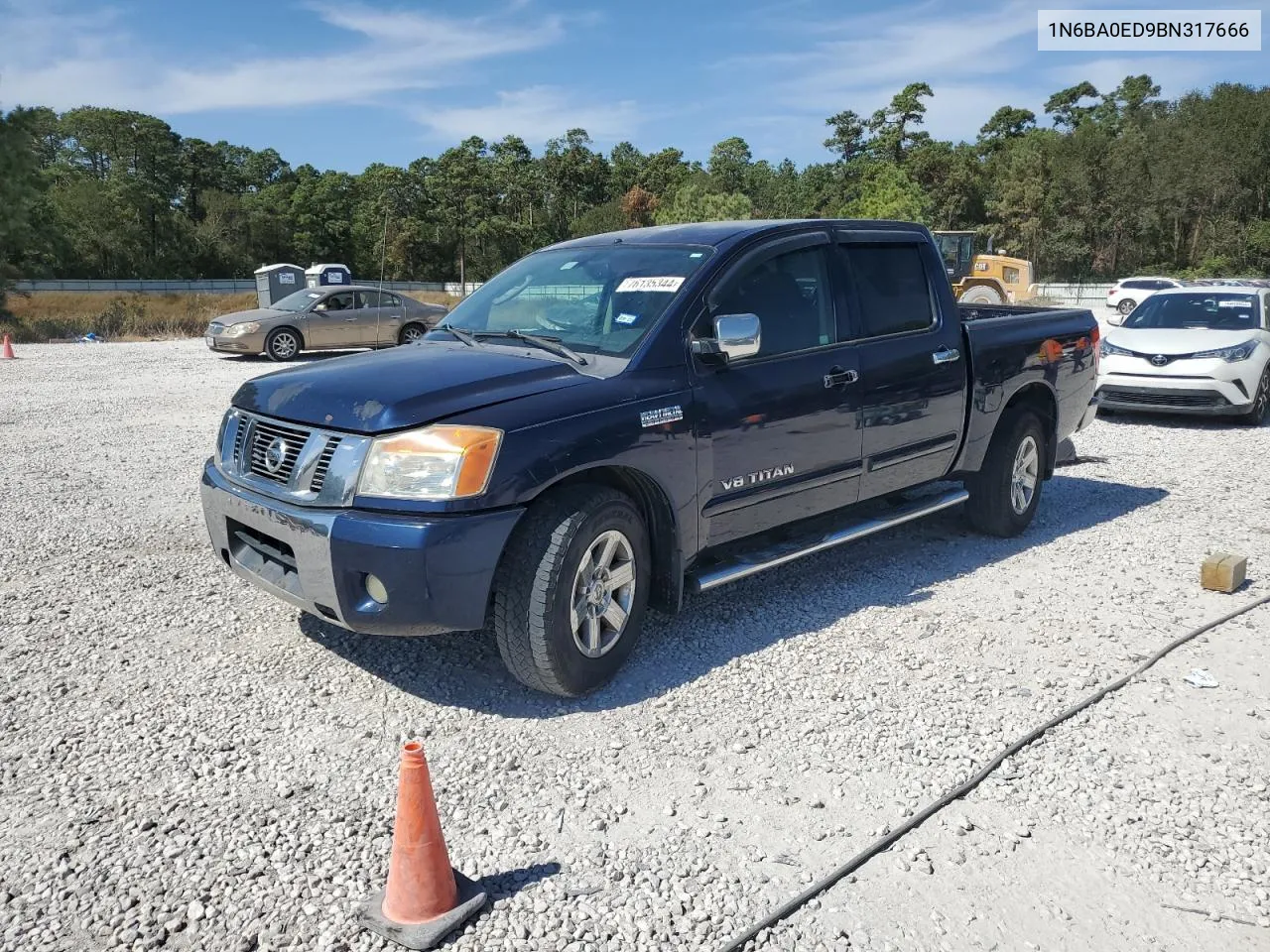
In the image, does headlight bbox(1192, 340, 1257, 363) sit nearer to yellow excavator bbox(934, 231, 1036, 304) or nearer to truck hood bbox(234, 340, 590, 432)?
truck hood bbox(234, 340, 590, 432)

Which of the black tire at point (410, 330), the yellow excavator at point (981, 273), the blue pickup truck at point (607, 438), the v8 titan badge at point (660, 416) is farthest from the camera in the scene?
the yellow excavator at point (981, 273)

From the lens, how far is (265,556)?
3.98m

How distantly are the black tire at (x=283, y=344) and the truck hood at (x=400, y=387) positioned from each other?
15.5m

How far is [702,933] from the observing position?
2.61 metres

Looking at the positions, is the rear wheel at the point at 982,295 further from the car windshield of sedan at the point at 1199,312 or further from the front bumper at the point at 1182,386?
the front bumper at the point at 1182,386

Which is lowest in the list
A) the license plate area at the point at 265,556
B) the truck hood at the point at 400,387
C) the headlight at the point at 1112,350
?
the license plate area at the point at 265,556

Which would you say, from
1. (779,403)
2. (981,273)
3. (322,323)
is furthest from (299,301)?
(981,273)

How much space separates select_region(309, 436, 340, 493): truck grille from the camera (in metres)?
3.66

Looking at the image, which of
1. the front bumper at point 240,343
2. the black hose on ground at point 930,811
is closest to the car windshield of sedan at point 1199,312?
the black hose on ground at point 930,811

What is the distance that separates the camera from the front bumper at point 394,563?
3447mm

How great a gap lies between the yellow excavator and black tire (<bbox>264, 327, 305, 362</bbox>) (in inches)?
683

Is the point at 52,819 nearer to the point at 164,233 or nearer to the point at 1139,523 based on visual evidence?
the point at 1139,523

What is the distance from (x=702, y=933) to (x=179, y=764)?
6.66 feet

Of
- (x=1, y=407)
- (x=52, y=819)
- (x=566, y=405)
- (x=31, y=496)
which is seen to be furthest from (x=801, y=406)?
(x=1, y=407)
